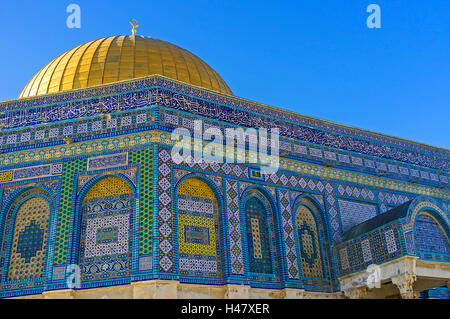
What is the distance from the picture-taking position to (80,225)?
10430mm

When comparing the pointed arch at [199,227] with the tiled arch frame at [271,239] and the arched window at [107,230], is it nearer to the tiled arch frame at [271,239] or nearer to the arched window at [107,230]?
the tiled arch frame at [271,239]

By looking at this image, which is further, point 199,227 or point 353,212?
point 353,212

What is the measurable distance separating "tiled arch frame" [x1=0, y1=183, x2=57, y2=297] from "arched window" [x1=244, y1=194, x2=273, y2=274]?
4183 mm

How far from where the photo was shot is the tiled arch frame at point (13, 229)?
10195mm

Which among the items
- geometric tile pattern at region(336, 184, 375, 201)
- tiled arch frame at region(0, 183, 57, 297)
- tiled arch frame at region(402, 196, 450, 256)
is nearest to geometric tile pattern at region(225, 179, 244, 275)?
geometric tile pattern at region(336, 184, 375, 201)

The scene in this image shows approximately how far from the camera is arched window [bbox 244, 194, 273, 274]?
11258 millimetres

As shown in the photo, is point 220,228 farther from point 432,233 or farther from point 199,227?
point 432,233

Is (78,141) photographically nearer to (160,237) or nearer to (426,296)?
(160,237)

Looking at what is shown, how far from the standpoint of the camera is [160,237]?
32.5 ft

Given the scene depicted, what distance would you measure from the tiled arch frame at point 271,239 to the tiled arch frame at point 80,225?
7.92ft

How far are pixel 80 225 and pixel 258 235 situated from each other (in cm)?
390

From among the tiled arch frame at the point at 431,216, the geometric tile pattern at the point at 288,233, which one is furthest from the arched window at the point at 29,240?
the tiled arch frame at the point at 431,216

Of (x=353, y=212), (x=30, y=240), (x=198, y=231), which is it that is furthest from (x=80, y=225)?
(x=353, y=212)
